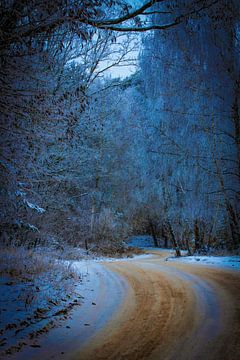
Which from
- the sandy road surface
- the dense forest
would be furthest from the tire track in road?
the dense forest

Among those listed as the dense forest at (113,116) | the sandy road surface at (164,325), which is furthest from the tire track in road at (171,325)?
the dense forest at (113,116)

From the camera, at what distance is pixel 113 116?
2191cm

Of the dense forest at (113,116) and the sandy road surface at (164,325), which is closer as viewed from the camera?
the sandy road surface at (164,325)

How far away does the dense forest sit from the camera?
496 cm

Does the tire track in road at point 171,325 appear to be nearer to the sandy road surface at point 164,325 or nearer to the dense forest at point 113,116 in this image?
the sandy road surface at point 164,325

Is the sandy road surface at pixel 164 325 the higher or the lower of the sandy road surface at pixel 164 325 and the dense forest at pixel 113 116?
the lower

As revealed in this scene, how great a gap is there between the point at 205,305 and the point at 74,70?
8.97 meters

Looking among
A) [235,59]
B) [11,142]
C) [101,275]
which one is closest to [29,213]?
[101,275]

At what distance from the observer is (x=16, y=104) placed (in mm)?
5117

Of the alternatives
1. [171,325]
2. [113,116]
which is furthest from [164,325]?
[113,116]

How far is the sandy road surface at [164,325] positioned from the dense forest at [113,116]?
2.92 metres

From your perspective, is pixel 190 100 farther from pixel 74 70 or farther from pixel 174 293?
Answer: pixel 174 293

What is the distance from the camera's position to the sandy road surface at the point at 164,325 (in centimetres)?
338

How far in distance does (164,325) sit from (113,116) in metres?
19.0
